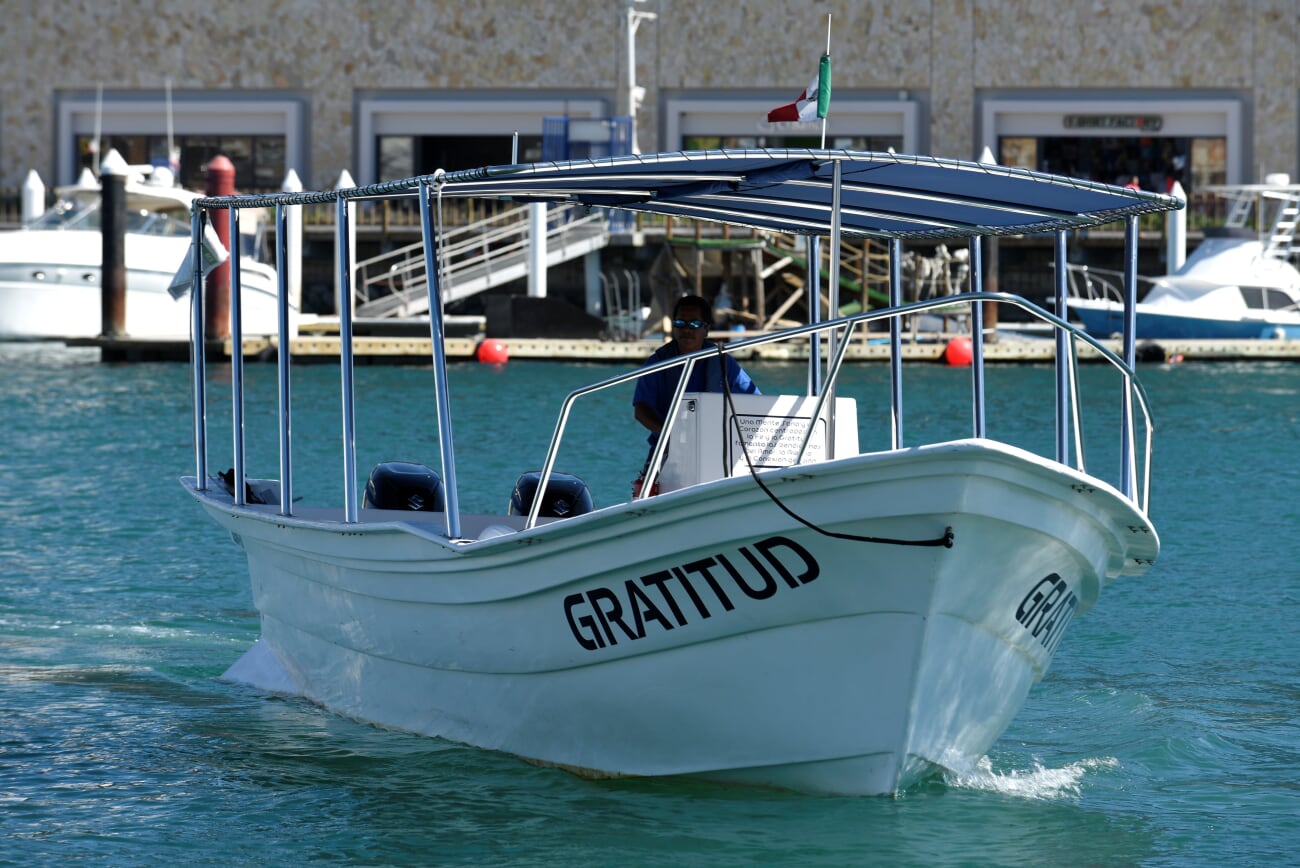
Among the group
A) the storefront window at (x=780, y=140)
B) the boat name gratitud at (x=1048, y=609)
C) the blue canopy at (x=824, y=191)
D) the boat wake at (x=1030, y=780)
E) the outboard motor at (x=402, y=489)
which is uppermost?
the storefront window at (x=780, y=140)

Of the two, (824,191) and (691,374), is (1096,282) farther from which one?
(691,374)

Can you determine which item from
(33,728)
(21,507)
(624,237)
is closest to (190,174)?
(624,237)

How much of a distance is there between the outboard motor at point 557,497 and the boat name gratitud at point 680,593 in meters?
2.19

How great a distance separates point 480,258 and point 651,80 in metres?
9.73

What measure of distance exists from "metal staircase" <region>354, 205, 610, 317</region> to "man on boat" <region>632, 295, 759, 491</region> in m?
26.2

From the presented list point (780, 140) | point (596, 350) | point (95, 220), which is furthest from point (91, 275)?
point (780, 140)

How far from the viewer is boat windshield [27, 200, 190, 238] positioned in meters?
35.1

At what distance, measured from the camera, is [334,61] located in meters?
44.7

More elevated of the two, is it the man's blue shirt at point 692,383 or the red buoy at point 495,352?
the man's blue shirt at point 692,383

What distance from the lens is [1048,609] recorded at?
746cm

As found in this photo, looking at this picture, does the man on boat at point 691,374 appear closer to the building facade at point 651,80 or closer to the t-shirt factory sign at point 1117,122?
the building facade at point 651,80

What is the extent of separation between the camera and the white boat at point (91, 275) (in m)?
34.2

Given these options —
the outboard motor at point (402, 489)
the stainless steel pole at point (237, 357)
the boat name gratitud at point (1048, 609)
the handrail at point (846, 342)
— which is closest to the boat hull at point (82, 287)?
the outboard motor at point (402, 489)

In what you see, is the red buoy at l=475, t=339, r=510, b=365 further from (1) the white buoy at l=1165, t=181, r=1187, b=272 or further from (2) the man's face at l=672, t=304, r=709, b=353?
(2) the man's face at l=672, t=304, r=709, b=353
